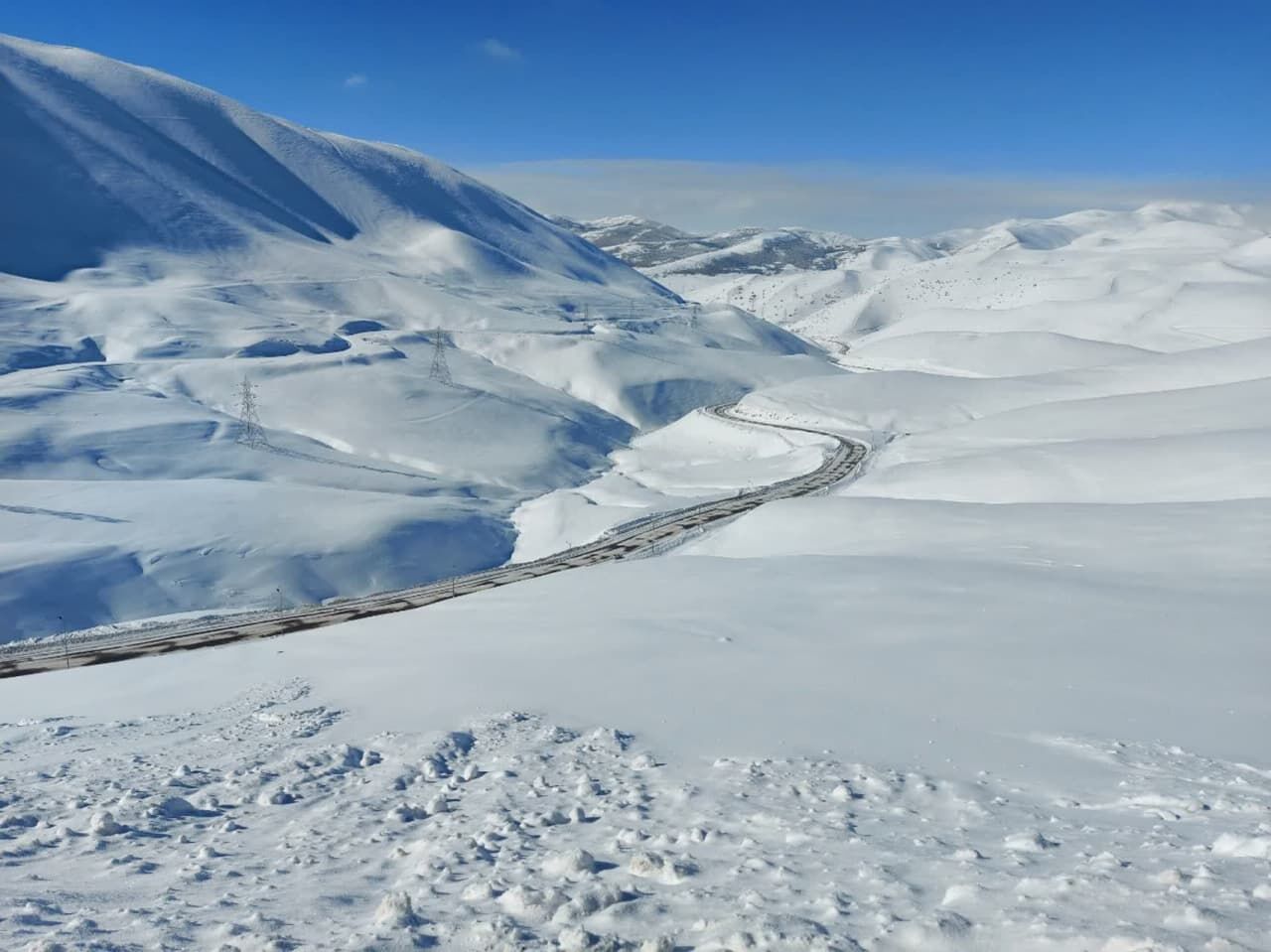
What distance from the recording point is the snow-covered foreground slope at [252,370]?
51094 mm

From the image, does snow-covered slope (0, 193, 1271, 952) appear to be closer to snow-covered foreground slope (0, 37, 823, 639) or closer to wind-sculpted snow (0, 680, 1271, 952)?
wind-sculpted snow (0, 680, 1271, 952)

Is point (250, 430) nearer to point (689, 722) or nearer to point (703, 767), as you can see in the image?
point (689, 722)

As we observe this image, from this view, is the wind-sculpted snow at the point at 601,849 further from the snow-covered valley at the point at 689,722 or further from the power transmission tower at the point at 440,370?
the power transmission tower at the point at 440,370

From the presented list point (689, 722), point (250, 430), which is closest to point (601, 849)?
point (689, 722)

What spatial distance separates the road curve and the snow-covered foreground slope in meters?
10.5

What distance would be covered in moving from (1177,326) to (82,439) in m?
163

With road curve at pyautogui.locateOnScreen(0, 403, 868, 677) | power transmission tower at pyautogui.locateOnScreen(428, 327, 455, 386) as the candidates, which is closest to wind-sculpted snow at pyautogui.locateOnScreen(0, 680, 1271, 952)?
road curve at pyautogui.locateOnScreen(0, 403, 868, 677)

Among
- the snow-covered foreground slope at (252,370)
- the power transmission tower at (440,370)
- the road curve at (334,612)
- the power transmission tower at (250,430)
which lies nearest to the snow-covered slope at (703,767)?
the road curve at (334,612)

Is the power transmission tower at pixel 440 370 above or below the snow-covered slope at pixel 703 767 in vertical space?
above

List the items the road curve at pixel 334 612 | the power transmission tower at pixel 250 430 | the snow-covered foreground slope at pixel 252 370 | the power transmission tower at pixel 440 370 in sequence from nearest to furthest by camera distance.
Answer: the road curve at pixel 334 612, the snow-covered foreground slope at pixel 252 370, the power transmission tower at pixel 250 430, the power transmission tower at pixel 440 370

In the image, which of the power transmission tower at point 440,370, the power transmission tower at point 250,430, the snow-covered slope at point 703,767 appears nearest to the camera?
the snow-covered slope at point 703,767

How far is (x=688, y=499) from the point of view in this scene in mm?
64625

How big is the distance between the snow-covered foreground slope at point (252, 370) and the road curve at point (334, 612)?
34.6 ft

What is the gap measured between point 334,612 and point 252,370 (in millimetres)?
74984
